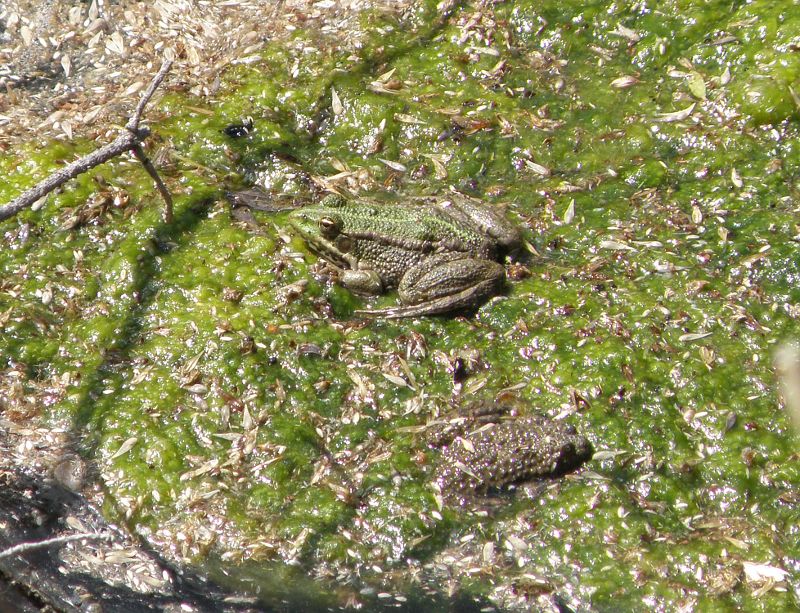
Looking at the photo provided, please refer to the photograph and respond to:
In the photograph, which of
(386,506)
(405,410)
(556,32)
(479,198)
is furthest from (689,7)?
(386,506)

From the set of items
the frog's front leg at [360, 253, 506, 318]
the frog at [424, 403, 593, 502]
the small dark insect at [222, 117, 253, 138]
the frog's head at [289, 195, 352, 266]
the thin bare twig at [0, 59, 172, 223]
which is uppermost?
the small dark insect at [222, 117, 253, 138]

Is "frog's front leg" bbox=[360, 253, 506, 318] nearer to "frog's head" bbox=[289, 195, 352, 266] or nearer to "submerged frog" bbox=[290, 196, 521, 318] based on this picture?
"submerged frog" bbox=[290, 196, 521, 318]

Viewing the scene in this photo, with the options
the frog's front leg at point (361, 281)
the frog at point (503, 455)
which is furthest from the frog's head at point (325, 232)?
the frog at point (503, 455)

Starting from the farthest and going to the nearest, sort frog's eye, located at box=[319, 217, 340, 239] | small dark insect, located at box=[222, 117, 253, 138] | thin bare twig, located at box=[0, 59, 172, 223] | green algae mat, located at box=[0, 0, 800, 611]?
small dark insect, located at box=[222, 117, 253, 138], frog's eye, located at box=[319, 217, 340, 239], thin bare twig, located at box=[0, 59, 172, 223], green algae mat, located at box=[0, 0, 800, 611]

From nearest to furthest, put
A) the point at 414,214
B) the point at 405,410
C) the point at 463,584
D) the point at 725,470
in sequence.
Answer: the point at 463,584 < the point at 725,470 < the point at 405,410 < the point at 414,214

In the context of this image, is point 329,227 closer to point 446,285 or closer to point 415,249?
point 415,249

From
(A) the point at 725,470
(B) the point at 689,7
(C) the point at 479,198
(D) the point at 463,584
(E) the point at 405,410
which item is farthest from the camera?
(B) the point at 689,7

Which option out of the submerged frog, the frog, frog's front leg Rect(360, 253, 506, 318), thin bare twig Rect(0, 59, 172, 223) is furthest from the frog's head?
the frog

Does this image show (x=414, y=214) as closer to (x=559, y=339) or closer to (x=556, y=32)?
(x=559, y=339)
